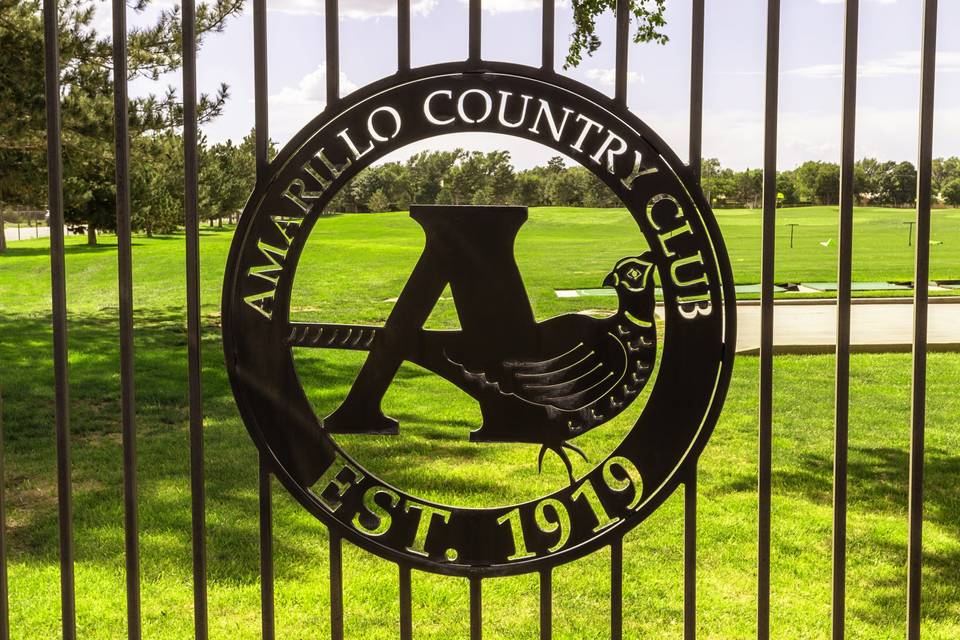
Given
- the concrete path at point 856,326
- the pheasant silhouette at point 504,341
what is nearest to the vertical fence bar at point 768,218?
the pheasant silhouette at point 504,341

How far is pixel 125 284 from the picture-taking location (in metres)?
2.73

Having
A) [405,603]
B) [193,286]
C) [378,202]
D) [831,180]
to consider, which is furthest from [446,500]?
[831,180]

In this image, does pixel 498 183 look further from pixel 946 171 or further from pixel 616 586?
pixel 946 171

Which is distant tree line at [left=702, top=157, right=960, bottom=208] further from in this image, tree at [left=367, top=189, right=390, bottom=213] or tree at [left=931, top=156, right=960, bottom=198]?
tree at [left=931, top=156, right=960, bottom=198]

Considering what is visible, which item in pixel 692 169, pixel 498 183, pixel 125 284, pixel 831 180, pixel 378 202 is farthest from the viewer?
pixel 831 180

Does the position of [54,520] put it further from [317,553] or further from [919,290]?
[919,290]

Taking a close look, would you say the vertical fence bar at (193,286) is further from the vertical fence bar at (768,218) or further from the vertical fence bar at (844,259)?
the vertical fence bar at (844,259)

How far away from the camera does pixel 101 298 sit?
63.3ft

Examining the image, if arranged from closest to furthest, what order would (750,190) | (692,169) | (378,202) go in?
(692,169), (750,190), (378,202)

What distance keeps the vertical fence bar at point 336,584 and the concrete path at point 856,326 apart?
27.8 ft

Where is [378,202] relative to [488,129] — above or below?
above

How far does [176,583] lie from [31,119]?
7.27m

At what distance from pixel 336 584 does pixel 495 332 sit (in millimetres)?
892

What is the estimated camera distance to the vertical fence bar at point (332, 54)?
2.67m
